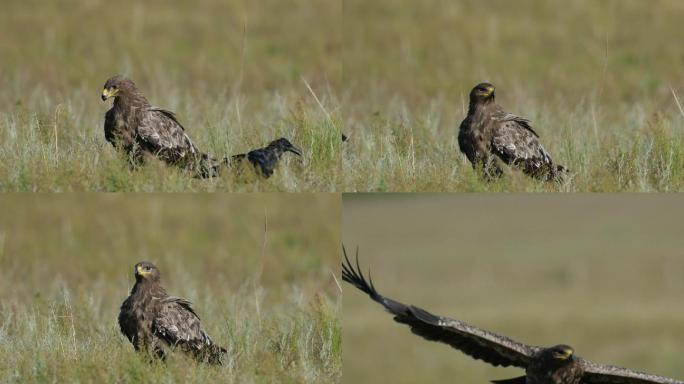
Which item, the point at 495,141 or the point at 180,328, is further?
the point at 495,141

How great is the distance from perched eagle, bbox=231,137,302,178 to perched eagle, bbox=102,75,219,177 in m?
0.39

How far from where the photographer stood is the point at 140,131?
12703mm

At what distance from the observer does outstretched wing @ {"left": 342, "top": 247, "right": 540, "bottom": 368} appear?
37.9ft

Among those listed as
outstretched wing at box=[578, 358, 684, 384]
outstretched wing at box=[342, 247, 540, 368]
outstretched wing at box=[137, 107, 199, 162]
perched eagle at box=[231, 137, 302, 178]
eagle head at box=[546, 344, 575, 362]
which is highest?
outstretched wing at box=[137, 107, 199, 162]

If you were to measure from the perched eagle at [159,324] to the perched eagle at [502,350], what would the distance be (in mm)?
1444

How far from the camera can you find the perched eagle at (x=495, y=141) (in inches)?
506

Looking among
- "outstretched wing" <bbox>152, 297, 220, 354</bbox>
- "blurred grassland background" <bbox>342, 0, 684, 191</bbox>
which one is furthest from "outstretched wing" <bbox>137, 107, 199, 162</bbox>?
"blurred grassland background" <bbox>342, 0, 684, 191</bbox>

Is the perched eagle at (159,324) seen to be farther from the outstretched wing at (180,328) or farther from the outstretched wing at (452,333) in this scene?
the outstretched wing at (452,333)

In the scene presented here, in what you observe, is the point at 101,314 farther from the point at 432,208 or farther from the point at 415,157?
the point at 432,208

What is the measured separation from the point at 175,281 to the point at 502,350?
6823mm

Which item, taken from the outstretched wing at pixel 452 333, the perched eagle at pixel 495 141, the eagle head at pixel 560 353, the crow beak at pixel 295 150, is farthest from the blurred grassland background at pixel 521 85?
the eagle head at pixel 560 353

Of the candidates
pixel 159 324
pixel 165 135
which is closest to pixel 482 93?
pixel 165 135

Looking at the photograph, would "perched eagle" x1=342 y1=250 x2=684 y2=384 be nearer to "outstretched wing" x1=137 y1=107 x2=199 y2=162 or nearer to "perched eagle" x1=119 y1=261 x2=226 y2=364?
"perched eagle" x1=119 y1=261 x2=226 y2=364

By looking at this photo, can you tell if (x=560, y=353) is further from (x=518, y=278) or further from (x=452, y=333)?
(x=518, y=278)
